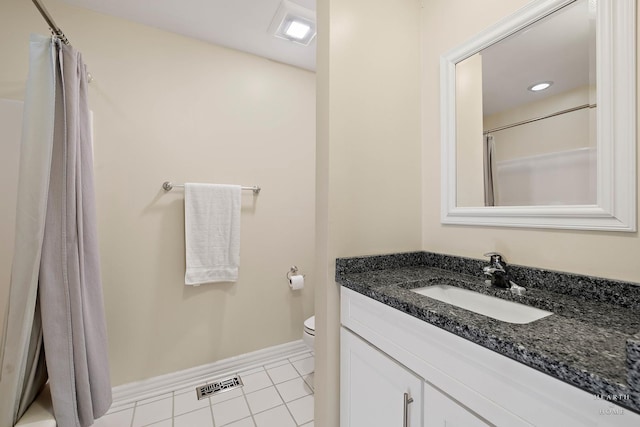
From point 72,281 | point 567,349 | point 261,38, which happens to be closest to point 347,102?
point 567,349

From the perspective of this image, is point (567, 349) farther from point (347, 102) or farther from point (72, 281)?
point (72, 281)

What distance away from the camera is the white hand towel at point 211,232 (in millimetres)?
1708

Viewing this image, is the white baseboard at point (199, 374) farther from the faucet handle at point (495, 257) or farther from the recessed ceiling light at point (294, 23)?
the recessed ceiling light at point (294, 23)

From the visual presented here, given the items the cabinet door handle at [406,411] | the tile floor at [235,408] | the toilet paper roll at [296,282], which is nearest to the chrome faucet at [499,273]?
the cabinet door handle at [406,411]

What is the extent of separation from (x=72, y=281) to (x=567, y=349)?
5.05 feet

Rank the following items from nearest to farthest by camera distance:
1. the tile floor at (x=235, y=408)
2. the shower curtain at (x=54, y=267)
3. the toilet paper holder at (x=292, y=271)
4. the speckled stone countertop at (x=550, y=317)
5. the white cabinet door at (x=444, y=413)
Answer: the speckled stone countertop at (x=550, y=317) < the white cabinet door at (x=444, y=413) < the shower curtain at (x=54, y=267) < the tile floor at (x=235, y=408) < the toilet paper holder at (x=292, y=271)

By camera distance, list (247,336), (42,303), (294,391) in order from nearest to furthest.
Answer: (42,303), (294,391), (247,336)

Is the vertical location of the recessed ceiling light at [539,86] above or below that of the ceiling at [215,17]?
below

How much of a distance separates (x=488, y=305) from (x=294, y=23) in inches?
73.0

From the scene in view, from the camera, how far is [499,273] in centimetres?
91

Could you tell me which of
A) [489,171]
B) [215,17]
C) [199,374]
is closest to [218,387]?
[199,374]

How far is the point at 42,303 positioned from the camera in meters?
0.95

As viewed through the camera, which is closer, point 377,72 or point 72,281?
point 72,281

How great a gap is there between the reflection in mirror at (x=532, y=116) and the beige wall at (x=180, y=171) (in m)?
1.32
